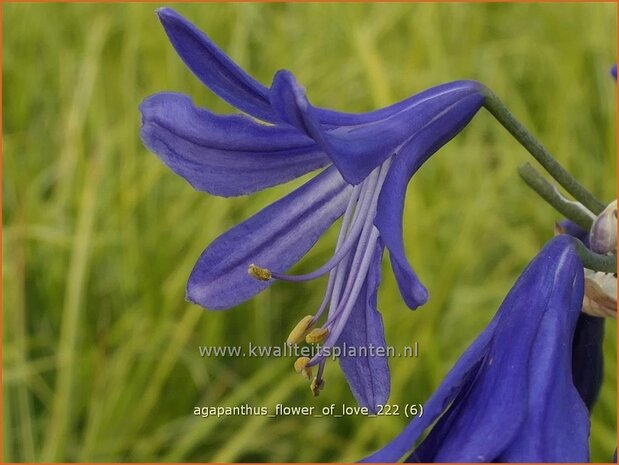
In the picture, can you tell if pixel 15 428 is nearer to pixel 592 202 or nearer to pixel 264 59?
pixel 264 59

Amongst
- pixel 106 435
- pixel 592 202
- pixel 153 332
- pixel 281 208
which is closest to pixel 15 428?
Result: pixel 106 435

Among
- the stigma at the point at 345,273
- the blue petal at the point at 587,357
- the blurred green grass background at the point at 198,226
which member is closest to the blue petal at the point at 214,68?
the stigma at the point at 345,273

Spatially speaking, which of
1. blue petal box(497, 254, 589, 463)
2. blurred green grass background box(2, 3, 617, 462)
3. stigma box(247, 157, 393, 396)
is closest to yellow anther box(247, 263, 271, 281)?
stigma box(247, 157, 393, 396)

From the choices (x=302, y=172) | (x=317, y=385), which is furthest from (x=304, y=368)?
(x=302, y=172)

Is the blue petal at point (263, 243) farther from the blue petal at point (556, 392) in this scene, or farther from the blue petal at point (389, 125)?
the blue petal at point (556, 392)

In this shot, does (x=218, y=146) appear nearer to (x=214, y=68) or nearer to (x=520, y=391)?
(x=214, y=68)

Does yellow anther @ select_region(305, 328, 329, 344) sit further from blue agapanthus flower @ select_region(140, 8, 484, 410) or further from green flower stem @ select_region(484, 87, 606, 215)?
green flower stem @ select_region(484, 87, 606, 215)
